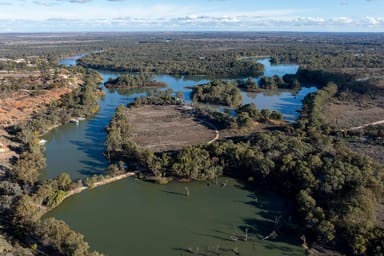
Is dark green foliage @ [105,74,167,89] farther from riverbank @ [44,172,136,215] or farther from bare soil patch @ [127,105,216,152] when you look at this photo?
riverbank @ [44,172,136,215]

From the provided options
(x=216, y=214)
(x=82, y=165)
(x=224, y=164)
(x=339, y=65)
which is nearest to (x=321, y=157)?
(x=224, y=164)

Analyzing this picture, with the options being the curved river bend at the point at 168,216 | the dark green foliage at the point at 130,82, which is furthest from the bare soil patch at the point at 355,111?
the dark green foliage at the point at 130,82

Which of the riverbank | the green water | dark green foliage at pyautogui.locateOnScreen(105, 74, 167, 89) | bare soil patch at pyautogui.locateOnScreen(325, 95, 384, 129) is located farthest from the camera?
dark green foliage at pyautogui.locateOnScreen(105, 74, 167, 89)

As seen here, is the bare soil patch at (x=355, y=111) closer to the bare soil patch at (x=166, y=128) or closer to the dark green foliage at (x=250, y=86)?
the dark green foliage at (x=250, y=86)

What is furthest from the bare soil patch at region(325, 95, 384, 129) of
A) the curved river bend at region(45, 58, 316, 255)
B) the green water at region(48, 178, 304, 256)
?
the curved river bend at region(45, 58, 316, 255)

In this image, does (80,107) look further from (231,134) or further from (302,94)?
(302,94)
